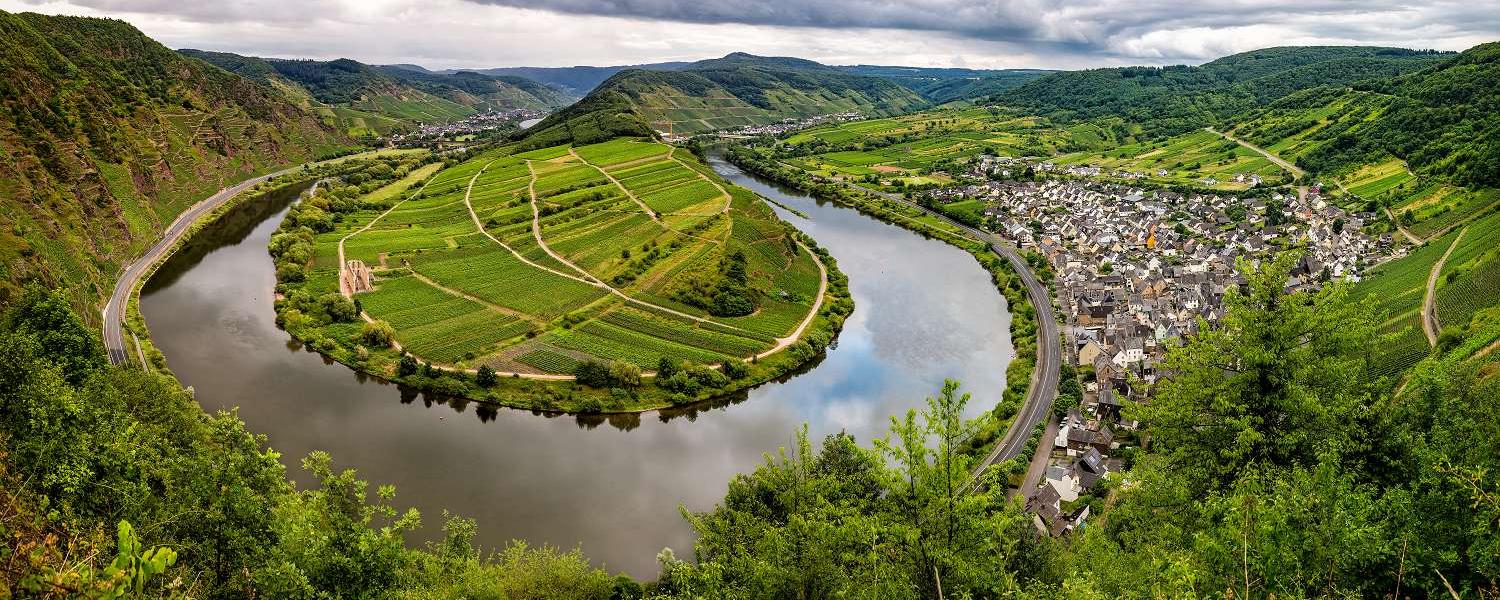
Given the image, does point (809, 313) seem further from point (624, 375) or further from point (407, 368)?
point (407, 368)

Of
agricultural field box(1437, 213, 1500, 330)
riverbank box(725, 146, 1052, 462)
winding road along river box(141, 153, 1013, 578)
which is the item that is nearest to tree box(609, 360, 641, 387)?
winding road along river box(141, 153, 1013, 578)

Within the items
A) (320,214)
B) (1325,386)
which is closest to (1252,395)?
(1325,386)

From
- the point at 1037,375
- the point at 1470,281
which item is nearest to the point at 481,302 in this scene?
the point at 1037,375

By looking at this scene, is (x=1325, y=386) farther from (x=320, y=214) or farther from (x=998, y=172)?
(x=998, y=172)

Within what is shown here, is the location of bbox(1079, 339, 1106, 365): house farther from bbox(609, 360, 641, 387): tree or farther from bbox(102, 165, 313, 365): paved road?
bbox(102, 165, 313, 365): paved road

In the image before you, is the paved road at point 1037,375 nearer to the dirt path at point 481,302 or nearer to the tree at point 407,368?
the dirt path at point 481,302

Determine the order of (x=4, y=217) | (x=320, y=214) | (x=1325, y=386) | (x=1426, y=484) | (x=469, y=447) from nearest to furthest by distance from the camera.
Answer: (x=1426, y=484), (x=1325, y=386), (x=469, y=447), (x=4, y=217), (x=320, y=214)
